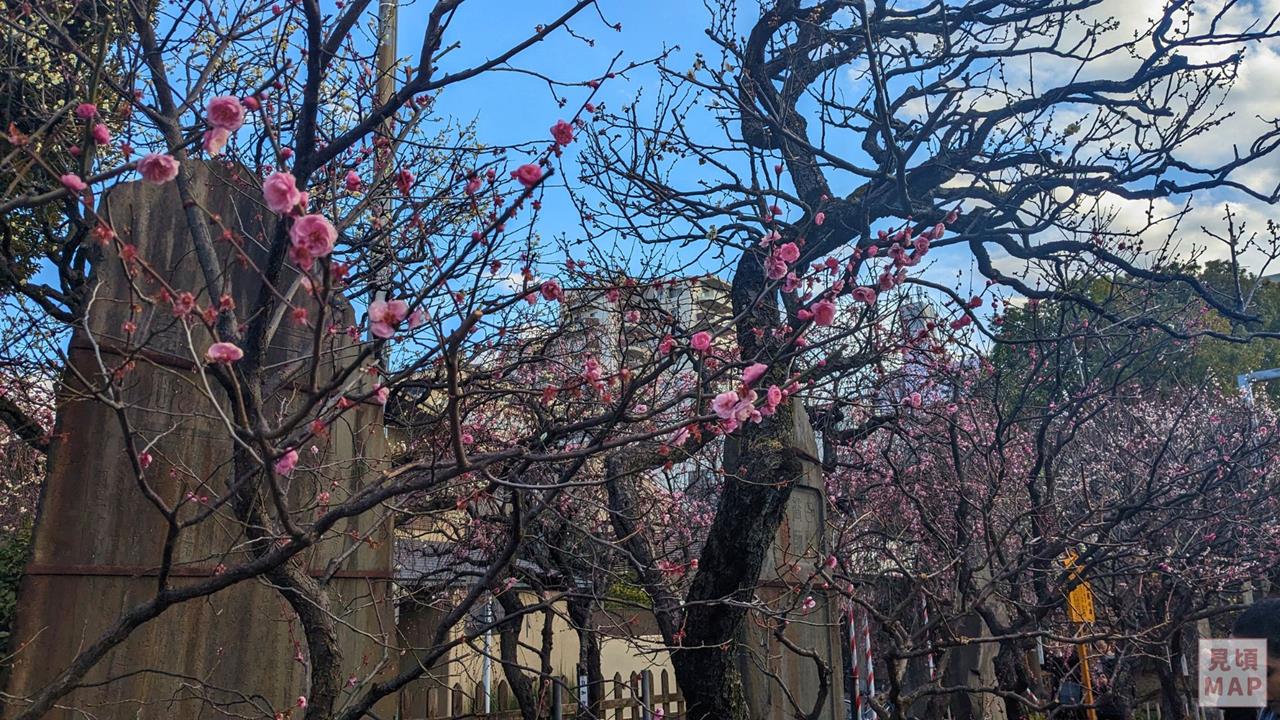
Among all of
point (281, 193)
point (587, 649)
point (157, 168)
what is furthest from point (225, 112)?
point (587, 649)

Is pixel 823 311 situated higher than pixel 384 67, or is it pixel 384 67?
pixel 384 67

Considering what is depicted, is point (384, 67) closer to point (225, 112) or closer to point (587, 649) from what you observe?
point (225, 112)

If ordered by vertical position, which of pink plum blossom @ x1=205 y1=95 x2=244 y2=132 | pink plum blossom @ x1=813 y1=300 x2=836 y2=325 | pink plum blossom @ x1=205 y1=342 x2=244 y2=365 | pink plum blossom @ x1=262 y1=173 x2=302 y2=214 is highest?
pink plum blossom @ x1=205 y1=95 x2=244 y2=132

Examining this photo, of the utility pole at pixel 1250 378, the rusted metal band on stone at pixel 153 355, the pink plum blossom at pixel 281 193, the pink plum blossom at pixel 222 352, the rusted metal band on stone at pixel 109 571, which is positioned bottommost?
the rusted metal band on stone at pixel 109 571

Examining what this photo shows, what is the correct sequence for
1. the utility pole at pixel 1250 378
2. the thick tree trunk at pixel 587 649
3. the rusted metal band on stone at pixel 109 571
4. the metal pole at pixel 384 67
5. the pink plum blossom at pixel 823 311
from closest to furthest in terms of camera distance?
the pink plum blossom at pixel 823 311
the rusted metal band on stone at pixel 109 571
the metal pole at pixel 384 67
the thick tree trunk at pixel 587 649
the utility pole at pixel 1250 378

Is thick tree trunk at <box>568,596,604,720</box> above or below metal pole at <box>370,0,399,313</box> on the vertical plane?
below

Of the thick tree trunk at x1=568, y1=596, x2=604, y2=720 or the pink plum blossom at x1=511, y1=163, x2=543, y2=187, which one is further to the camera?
the thick tree trunk at x1=568, y1=596, x2=604, y2=720

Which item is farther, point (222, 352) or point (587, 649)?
point (587, 649)

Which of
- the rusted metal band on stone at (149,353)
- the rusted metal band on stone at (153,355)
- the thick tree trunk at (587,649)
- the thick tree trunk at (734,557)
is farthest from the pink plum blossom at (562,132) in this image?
the thick tree trunk at (587,649)

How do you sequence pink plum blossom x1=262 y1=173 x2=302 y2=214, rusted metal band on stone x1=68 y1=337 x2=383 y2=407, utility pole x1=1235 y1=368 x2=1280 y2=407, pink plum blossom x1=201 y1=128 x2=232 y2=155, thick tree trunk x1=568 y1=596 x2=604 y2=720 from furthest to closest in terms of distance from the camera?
utility pole x1=1235 y1=368 x2=1280 y2=407
thick tree trunk x1=568 y1=596 x2=604 y2=720
rusted metal band on stone x1=68 y1=337 x2=383 y2=407
pink plum blossom x1=201 y1=128 x2=232 y2=155
pink plum blossom x1=262 y1=173 x2=302 y2=214

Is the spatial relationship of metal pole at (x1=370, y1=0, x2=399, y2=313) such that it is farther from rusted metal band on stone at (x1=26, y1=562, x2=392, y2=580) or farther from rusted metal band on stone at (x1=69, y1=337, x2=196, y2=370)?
rusted metal band on stone at (x1=26, y1=562, x2=392, y2=580)

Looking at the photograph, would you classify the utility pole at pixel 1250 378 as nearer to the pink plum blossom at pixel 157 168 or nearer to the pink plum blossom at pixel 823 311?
the pink plum blossom at pixel 823 311

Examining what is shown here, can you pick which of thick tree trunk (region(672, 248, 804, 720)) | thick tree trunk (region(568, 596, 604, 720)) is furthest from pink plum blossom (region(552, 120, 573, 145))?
thick tree trunk (region(568, 596, 604, 720))

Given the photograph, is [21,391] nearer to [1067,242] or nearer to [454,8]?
[454,8]
